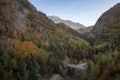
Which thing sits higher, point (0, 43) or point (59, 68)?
point (0, 43)

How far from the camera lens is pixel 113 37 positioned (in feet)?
646

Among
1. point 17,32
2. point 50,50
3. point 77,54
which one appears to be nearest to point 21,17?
point 17,32

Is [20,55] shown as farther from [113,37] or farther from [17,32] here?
[113,37]

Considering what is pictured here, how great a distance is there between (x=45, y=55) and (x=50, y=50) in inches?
927

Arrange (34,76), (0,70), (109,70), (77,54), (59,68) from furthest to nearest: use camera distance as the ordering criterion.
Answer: (77,54)
(59,68)
(34,76)
(0,70)
(109,70)

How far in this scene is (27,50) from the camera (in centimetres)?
14838

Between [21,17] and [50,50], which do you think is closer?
A: [50,50]

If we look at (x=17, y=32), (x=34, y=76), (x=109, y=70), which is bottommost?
(x=34, y=76)

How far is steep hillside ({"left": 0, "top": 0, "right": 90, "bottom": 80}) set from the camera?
126 metres

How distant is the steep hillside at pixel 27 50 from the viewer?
126 metres

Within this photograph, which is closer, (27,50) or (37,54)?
(37,54)

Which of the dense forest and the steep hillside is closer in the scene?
the dense forest

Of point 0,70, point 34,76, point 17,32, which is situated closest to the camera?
point 0,70

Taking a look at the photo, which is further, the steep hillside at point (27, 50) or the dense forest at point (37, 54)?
the steep hillside at point (27, 50)
